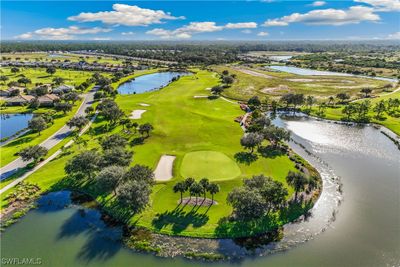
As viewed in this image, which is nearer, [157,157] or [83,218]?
[83,218]

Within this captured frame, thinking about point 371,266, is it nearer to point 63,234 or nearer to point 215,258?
point 215,258

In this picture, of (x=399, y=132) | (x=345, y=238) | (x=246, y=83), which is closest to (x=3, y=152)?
(x=345, y=238)

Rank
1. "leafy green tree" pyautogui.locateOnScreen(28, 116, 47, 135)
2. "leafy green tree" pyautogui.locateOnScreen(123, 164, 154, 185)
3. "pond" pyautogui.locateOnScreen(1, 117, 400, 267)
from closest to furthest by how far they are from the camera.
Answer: "pond" pyautogui.locateOnScreen(1, 117, 400, 267) → "leafy green tree" pyautogui.locateOnScreen(123, 164, 154, 185) → "leafy green tree" pyautogui.locateOnScreen(28, 116, 47, 135)

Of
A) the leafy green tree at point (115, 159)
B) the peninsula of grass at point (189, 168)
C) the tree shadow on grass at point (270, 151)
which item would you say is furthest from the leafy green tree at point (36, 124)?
the tree shadow on grass at point (270, 151)

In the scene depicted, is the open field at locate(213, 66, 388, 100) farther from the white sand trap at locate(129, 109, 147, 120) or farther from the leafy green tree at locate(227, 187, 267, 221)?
the leafy green tree at locate(227, 187, 267, 221)

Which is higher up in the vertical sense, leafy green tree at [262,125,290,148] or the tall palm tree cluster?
leafy green tree at [262,125,290,148]

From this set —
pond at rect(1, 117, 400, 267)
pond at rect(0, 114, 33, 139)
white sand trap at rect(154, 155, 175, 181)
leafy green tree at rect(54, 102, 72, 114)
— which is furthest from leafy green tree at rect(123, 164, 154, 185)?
leafy green tree at rect(54, 102, 72, 114)
